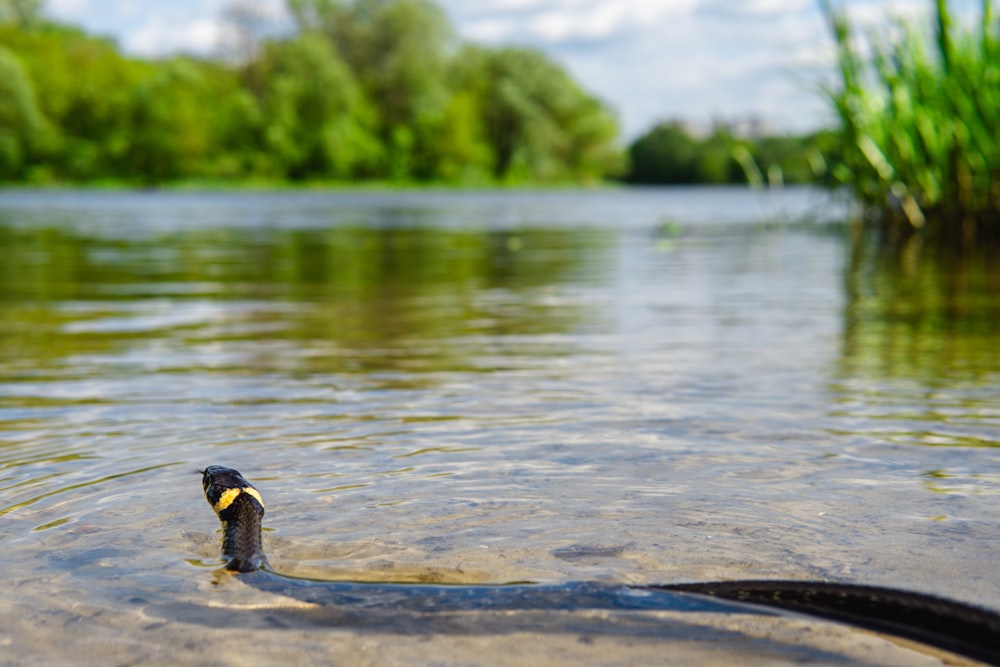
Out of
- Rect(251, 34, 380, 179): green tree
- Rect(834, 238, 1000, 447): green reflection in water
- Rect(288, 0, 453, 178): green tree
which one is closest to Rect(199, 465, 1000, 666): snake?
Rect(834, 238, 1000, 447): green reflection in water

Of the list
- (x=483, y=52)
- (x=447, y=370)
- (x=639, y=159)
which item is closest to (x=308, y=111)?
(x=483, y=52)

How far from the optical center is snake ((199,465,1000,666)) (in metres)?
2.22

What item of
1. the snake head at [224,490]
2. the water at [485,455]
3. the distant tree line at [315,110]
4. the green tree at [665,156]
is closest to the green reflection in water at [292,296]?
the water at [485,455]

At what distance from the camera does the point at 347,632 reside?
2369 millimetres

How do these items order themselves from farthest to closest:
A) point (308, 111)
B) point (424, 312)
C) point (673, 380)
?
point (308, 111)
point (424, 312)
point (673, 380)

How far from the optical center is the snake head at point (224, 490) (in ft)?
9.66

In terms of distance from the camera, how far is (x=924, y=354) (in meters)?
6.10

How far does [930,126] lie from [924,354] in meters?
7.51

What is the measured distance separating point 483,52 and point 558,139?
448 inches

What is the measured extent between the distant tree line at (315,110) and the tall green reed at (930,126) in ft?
235

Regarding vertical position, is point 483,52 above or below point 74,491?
above

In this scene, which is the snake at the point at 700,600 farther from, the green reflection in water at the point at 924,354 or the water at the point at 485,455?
the green reflection in water at the point at 924,354

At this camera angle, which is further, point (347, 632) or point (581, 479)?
point (581, 479)

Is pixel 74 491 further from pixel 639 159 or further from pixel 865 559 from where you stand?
pixel 639 159
